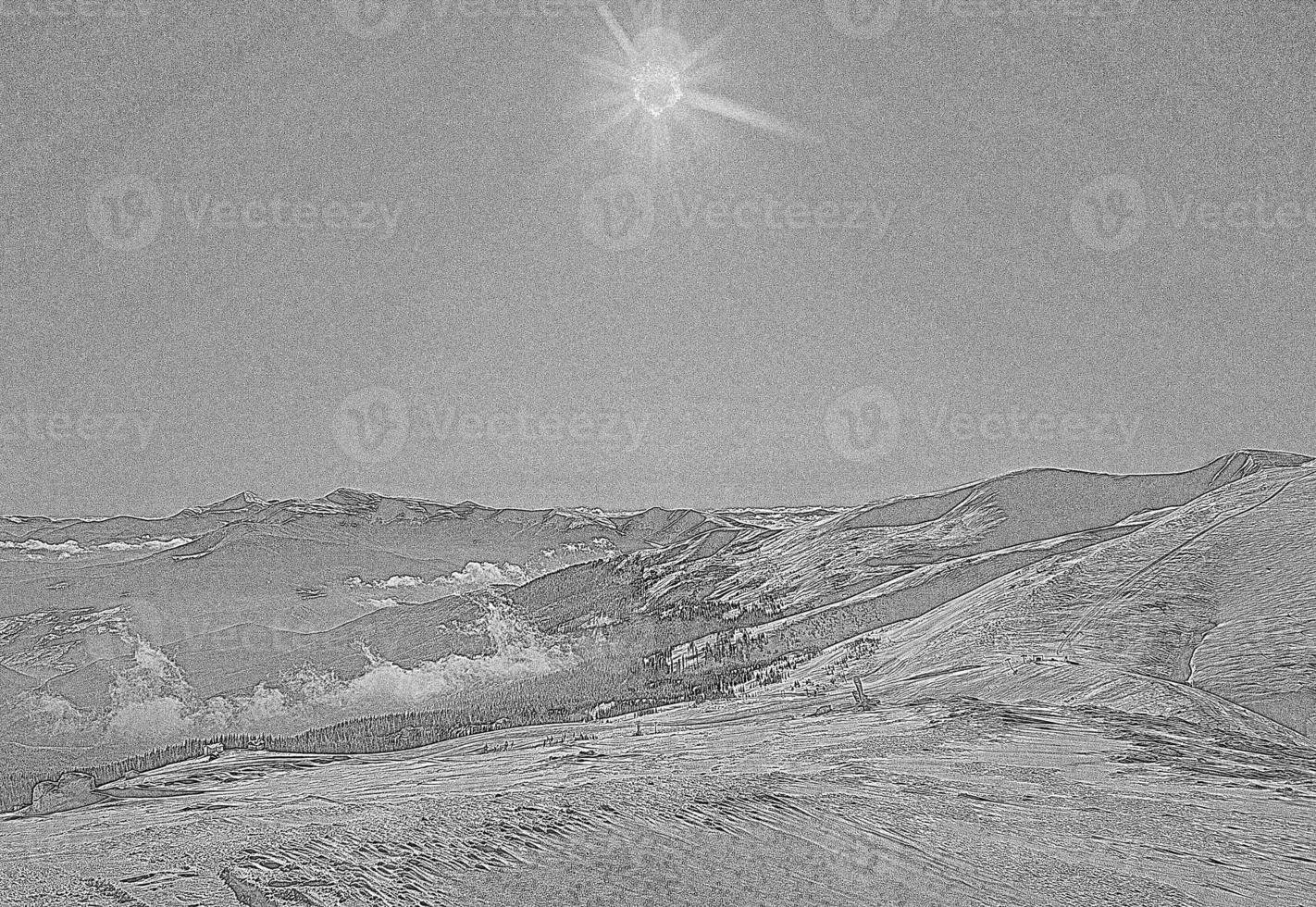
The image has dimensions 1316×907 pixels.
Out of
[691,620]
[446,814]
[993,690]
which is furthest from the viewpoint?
[691,620]

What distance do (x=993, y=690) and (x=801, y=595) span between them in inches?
2227

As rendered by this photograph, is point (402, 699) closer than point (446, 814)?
No

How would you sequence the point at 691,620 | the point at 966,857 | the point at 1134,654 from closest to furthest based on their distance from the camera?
the point at 966,857, the point at 1134,654, the point at 691,620

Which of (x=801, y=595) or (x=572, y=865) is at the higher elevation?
(x=801, y=595)

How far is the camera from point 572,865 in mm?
11586

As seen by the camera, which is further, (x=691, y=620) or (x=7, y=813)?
(x=691, y=620)

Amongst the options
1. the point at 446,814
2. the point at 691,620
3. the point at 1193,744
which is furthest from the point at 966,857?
the point at 691,620

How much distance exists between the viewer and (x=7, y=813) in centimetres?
1708

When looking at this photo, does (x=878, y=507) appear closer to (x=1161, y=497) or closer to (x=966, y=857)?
(x=1161, y=497)

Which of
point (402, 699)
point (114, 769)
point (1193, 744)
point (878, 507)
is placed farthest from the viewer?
point (402, 699)

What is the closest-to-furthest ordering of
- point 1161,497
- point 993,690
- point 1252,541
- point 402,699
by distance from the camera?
1. point 993,690
2. point 1252,541
3. point 1161,497
4. point 402,699

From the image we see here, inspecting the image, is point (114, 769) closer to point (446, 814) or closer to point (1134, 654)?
point (446, 814)

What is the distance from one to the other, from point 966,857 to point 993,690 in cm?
1380

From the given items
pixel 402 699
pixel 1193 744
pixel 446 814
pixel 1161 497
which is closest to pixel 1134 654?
pixel 1193 744
